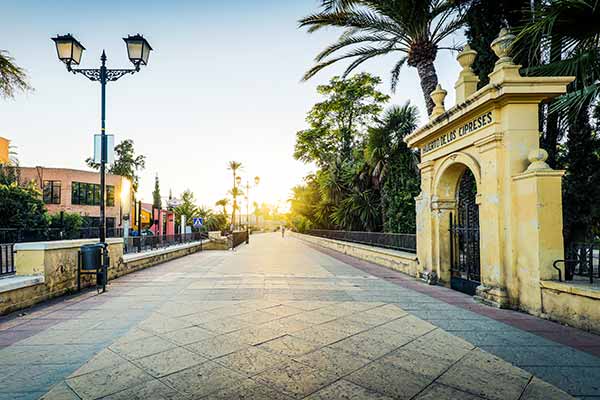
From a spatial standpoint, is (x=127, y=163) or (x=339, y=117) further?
(x=127, y=163)

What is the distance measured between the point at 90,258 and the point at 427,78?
11195mm

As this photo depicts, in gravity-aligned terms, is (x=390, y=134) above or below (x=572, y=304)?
above

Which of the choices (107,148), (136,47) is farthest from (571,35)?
(107,148)

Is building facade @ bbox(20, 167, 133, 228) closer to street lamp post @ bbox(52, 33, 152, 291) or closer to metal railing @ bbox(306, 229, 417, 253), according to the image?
metal railing @ bbox(306, 229, 417, 253)

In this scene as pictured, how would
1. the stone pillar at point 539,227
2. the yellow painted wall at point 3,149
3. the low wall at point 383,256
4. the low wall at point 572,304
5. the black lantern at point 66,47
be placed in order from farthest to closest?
1. the yellow painted wall at point 3,149
2. the low wall at point 383,256
3. the black lantern at point 66,47
4. the stone pillar at point 539,227
5. the low wall at point 572,304

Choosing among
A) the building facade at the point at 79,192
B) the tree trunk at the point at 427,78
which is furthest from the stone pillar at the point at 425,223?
the building facade at the point at 79,192

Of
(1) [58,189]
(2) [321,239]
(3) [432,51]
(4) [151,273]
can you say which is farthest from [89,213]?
(3) [432,51]

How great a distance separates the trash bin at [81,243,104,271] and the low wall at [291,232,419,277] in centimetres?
836

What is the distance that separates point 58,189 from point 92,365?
39981 millimetres

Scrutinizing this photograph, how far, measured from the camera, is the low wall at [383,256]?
32.9 ft

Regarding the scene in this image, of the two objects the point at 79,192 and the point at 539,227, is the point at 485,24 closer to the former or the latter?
the point at 539,227

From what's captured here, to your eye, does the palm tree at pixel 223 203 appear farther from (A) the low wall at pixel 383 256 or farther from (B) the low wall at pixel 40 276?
(B) the low wall at pixel 40 276

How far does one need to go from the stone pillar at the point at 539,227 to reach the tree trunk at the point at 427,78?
6198mm

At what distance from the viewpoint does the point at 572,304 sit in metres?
4.75
